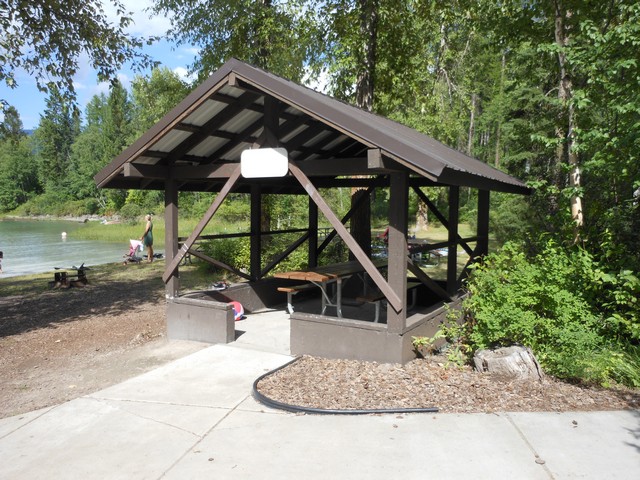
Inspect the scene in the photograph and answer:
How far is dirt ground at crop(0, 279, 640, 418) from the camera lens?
4.88 meters

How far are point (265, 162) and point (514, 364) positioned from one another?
12.6ft

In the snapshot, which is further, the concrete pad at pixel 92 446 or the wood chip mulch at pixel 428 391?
the wood chip mulch at pixel 428 391

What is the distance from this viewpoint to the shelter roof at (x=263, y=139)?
5.38 m

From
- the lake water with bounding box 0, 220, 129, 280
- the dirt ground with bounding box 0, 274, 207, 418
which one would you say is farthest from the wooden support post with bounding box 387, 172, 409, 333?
the lake water with bounding box 0, 220, 129, 280

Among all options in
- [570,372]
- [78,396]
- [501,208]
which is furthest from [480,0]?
[78,396]

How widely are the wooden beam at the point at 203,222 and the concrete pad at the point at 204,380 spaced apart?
1443mm

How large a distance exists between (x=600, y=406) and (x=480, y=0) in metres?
9.40

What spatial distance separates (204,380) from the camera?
18.8 feet

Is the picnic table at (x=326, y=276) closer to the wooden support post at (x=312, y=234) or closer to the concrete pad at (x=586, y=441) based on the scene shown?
the wooden support post at (x=312, y=234)

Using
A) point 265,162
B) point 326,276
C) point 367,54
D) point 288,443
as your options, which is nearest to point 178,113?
point 265,162

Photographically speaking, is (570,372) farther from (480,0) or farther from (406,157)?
(480,0)

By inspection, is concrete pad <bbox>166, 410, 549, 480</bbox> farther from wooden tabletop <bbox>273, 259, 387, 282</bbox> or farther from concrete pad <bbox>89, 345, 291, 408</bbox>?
wooden tabletop <bbox>273, 259, 387, 282</bbox>

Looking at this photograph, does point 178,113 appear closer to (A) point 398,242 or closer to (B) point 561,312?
(A) point 398,242

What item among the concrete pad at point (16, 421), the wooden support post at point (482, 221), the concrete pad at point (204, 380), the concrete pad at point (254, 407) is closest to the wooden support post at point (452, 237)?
the wooden support post at point (482, 221)
